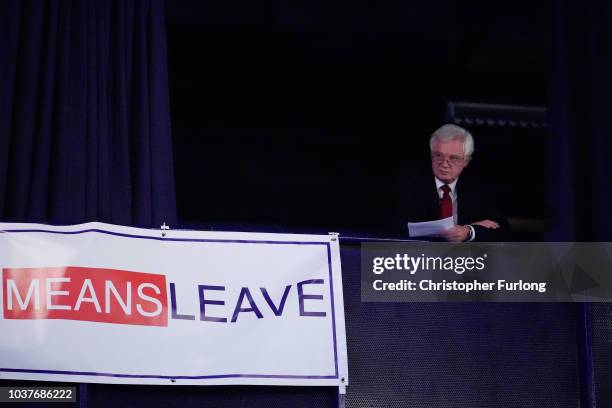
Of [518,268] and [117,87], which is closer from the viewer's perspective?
[518,268]

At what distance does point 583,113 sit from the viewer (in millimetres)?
5195

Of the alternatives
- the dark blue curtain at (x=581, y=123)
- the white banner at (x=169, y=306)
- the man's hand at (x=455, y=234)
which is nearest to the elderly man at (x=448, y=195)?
the man's hand at (x=455, y=234)

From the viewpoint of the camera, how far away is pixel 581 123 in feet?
17.0

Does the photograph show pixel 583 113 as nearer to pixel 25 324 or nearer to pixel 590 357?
pixel 590 357

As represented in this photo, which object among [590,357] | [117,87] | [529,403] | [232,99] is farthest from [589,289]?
[232,99]

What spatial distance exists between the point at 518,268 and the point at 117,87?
1.99 metres

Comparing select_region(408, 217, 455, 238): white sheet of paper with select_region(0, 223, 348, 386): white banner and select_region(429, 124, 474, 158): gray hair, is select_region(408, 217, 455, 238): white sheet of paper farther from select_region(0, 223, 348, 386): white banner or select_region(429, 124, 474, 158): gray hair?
select_region(429, 124, 474, 158): gray hair

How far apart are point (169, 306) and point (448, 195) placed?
1691 mm

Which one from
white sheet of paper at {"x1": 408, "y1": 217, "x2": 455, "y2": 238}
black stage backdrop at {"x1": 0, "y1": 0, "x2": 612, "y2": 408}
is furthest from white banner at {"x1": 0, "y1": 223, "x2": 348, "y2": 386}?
white sheet of paper at {"x1": 408, "y1": 217, "x2": 455, "y2": 238}

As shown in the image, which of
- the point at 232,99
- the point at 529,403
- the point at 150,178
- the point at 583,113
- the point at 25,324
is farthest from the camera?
the point at 232,99

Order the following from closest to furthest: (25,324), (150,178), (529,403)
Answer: (25,324), (529,403), (150,178)

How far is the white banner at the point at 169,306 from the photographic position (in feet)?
12.2

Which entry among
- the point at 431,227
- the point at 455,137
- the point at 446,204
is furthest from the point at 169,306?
the point at 455,137

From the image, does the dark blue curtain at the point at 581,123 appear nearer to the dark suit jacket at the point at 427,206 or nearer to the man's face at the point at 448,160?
the dark suit jacket at the point at 427,206
